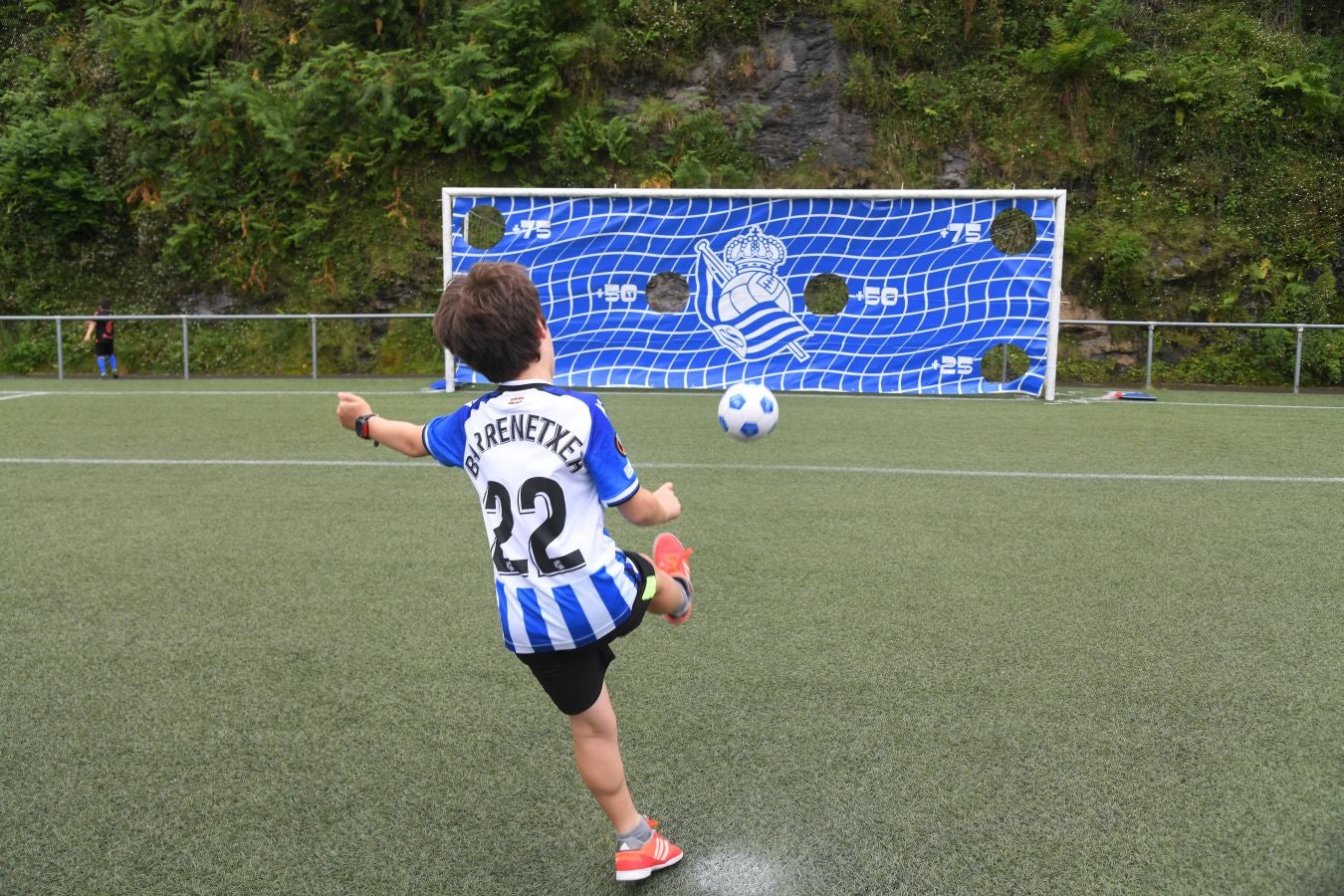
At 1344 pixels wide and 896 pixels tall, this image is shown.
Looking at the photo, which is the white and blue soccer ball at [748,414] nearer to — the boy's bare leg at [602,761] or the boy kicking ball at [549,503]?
the boy kicking ball at [549,503]

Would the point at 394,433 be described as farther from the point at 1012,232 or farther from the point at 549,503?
the point at 1012,232

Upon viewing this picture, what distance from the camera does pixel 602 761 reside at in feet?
8.84

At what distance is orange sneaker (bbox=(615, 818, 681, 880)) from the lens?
2680mm

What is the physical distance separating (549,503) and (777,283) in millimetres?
12652

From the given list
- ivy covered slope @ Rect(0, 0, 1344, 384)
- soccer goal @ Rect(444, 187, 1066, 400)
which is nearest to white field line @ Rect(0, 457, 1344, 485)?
soccer goal @ Rect(444, 187, 1066, 400)

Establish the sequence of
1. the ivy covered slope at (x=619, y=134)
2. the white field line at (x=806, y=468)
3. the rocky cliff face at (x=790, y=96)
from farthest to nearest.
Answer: the rocky cliff face at (x=790, y=96) → the ivy covered slope at (x=619, y=134) → the white field line at (x=806, y=468)

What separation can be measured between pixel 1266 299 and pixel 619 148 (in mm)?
11274

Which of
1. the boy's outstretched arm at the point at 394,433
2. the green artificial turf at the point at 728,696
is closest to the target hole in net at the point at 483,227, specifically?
the green artificial turf at the point at 728,696

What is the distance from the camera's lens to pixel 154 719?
143 inches

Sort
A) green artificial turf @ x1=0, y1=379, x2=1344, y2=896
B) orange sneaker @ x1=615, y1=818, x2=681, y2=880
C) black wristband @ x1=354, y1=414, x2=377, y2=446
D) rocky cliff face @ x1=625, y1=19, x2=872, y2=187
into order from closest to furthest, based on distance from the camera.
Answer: orange sneaker @ x1=615, y1=818, x2=681, y2=880 → green artificial turf @ x1=0, y1=379, x2=1344, y2=896 → black wristband @ x1=354, y1=414, x2=377, y2=446 → rocky cliff face @ x1=625, y1=19, x2=872, y2=187

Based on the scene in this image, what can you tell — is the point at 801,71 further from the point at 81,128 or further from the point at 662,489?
the point at 662,489

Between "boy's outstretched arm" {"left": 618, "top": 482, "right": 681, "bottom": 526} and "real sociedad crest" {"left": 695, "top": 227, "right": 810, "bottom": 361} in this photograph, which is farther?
"real sociedad crest" {"left": 695, "top": 227, "right": 810, "bottom": 361}

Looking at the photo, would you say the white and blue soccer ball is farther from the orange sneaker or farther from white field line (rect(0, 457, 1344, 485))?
white field line (rect(0, 457, 1344, 485))

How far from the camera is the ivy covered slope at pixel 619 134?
18688mm
